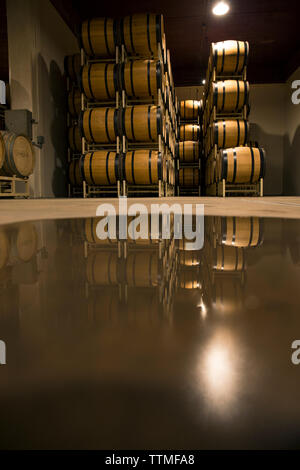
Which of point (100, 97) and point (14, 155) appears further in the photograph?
point (100, 97)

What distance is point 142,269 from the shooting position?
1.50 feet

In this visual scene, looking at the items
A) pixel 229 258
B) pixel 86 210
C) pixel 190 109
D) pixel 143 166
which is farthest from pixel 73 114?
pixel 229 258

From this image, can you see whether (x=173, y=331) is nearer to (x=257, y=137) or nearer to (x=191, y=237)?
(x=191, y=237)

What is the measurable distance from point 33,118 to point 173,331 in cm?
705

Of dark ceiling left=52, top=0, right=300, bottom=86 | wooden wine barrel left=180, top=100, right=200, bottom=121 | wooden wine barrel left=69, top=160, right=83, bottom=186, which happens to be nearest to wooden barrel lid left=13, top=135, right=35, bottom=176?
wooden wine barrel left=69, top=160, right=83, bottom=186

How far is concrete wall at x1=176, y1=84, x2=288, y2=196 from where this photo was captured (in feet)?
38.2

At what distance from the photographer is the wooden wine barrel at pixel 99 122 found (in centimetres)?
599

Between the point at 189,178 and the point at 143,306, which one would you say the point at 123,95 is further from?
the point at 143,306

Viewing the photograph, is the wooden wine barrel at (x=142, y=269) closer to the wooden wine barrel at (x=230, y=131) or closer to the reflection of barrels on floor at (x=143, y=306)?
the reflection of barrels on floor at (x=143, y=306)

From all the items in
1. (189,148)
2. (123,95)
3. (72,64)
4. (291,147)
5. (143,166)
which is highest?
(72,64)

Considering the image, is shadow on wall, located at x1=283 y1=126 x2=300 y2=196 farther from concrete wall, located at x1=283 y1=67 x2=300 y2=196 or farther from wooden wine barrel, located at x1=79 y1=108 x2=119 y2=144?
wooden wine barrel, located at x1=79 y1=108 x2=119 y2=144

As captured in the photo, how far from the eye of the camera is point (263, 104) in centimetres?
1167

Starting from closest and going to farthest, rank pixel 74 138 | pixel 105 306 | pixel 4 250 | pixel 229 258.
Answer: pixel 105 306, pixel 229 258, pixel 4 250, pixel 74 138

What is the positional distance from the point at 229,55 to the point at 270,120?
18.5 ft
